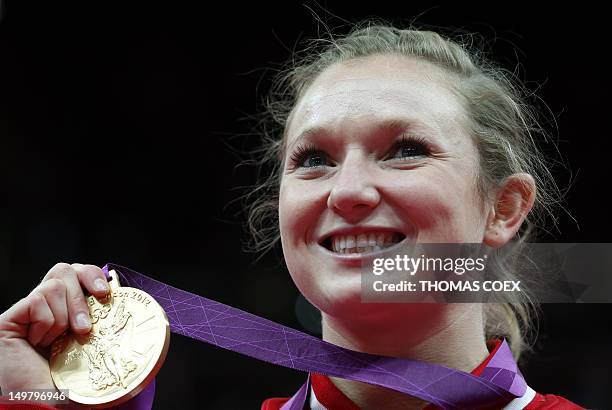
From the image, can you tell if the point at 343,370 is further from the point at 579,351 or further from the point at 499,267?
the point at 579,351

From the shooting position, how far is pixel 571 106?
5.06 m

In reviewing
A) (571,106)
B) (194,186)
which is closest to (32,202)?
(194,186)

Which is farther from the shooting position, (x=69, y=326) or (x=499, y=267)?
(x=499, y=267)

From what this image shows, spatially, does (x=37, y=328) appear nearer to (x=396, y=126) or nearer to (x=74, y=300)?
(x=74, y=300)

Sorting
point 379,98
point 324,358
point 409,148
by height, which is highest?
point 379,98

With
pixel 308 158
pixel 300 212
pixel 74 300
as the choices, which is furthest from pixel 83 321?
pixel 308 158

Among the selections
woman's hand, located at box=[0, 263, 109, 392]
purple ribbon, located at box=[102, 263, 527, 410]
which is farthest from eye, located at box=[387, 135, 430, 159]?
woman's hand, located at box=[0, 263, 109, 392]

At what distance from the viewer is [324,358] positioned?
5.92 ft

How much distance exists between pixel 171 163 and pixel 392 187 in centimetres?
420

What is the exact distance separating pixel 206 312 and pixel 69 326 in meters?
0.33

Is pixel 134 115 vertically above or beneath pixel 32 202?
above

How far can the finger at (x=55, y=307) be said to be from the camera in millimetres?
1717

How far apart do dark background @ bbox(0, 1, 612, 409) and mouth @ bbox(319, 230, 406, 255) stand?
3491mm

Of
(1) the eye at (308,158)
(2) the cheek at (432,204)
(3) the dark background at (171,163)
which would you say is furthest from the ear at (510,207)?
(3) the dark background at (171,163)
